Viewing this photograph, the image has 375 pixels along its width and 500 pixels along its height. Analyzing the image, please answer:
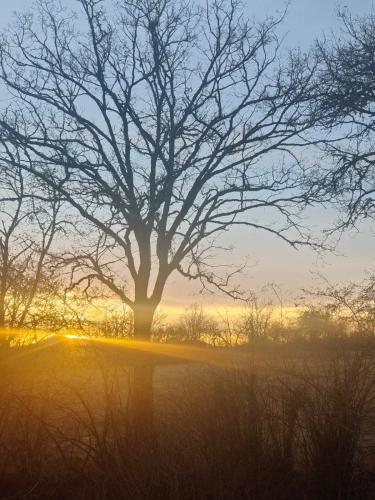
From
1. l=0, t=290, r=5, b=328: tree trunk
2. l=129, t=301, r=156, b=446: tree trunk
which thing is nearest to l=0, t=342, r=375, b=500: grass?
l=129, t=301, r=156, b=446: tree trunk

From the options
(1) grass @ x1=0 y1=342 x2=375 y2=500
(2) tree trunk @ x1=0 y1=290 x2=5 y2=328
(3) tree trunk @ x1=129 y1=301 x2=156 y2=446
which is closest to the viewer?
(1) grass @ x1=0 y1=342 x2=375 y2=500

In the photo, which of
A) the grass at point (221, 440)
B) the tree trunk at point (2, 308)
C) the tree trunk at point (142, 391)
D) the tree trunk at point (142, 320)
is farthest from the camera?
the tree trunk at point (2, 308)

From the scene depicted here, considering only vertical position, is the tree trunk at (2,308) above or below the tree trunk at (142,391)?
above

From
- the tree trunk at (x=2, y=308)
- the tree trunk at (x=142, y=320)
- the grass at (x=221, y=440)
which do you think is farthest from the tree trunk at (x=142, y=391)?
the tree trunk at (x=2, y=308)

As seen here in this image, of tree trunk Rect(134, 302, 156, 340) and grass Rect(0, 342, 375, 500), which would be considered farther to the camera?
tree trunk Rect(134, 302, 156, 340)

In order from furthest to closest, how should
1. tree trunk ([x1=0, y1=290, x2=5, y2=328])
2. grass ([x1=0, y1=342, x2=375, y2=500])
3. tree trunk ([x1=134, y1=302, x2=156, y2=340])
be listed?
tree trunk ([x1=0, y1=290, x2=5, y2=328])
tree trunk ([x1=134, y1=302, x2=156, y2=340])
grass ([x1=0, y1=342, x2=375, y2=500])

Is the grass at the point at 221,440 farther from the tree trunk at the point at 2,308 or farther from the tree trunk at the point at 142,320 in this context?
the tree trunk at the point at 2,308

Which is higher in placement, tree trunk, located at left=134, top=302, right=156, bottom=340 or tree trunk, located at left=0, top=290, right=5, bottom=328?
tree trunk, located at left=0, top=290, right=5, bottom=328

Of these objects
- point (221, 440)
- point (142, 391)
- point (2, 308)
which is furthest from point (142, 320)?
point (2, 308)

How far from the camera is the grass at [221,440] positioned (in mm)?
11812

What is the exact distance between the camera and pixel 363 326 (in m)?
17.4

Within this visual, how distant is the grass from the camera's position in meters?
11.8

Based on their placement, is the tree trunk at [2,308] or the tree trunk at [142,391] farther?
the tree trunk at [2,308]

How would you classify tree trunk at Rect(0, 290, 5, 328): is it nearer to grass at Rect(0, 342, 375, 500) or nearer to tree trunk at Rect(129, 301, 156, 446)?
tree trunk at Rect(129, 301, 156, 446)
